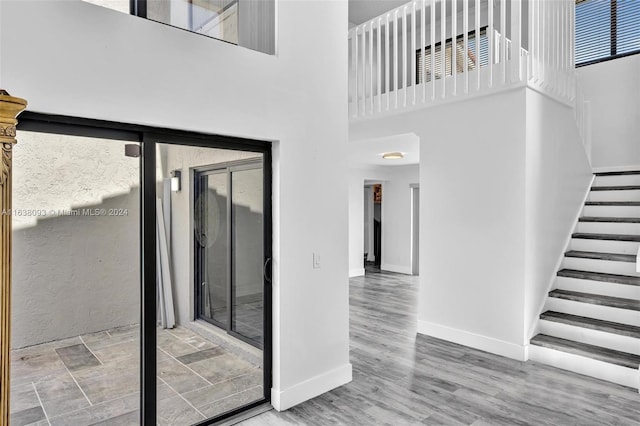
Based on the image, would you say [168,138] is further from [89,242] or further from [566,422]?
[566,422]

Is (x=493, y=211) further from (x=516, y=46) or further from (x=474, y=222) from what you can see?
(x=516, y=46)

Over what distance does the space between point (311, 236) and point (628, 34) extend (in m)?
5.74

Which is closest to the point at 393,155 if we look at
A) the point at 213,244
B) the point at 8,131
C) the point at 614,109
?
the point at 614,109

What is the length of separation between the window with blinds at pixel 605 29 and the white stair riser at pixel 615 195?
2.16 m

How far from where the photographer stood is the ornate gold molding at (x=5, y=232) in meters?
1.34

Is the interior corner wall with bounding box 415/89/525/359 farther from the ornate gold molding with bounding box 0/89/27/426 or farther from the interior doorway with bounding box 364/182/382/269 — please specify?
the interior doorway with bounding box 364/182/382/269

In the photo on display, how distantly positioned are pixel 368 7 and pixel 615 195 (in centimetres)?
477

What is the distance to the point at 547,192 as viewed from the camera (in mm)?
4191

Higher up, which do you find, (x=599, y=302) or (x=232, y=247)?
(x=232, y=247)

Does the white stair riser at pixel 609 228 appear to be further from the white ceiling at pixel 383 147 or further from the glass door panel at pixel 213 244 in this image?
the glass door panel at pixel 213 244

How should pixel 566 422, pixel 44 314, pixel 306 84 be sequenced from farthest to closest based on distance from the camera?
pixel 306 84 → pixel 566 422 → pixel 44 314

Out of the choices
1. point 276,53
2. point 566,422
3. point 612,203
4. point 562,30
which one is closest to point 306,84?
point 276,53

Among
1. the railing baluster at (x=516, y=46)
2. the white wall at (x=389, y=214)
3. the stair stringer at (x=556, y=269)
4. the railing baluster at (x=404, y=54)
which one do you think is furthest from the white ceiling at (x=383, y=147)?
the stair stringer at (x=556, y=269)

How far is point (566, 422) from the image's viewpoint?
109 inches
